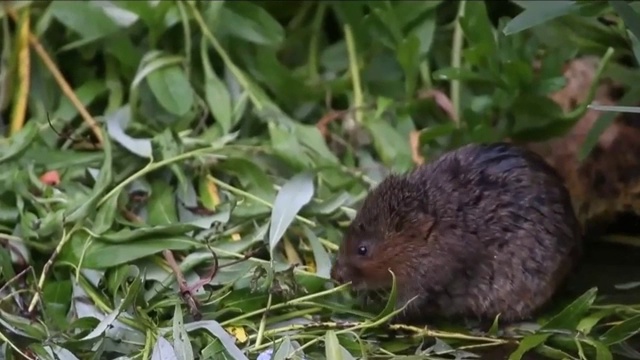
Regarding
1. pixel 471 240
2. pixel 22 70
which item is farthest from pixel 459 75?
pixel 22 70

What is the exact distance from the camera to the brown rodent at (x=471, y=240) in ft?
6.96

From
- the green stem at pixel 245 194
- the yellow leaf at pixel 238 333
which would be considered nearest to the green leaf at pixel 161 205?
the green stem at pixel 245 194

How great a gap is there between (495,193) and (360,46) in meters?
0.80

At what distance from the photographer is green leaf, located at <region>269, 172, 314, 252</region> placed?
2.14 metres

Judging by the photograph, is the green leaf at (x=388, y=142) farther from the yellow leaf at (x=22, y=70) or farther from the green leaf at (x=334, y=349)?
the yellow leaf at (x=22, y=70)

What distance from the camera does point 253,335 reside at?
1.96 m

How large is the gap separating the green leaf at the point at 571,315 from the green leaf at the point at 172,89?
1.08 m

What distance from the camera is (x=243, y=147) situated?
2.41 metres

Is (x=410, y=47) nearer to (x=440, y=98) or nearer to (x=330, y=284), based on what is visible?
(x=440, y=98)

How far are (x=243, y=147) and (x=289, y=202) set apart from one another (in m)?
0.27

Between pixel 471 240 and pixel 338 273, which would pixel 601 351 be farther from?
pixel 338 273

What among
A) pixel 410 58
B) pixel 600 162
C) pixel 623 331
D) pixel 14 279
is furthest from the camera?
pixel 410 58

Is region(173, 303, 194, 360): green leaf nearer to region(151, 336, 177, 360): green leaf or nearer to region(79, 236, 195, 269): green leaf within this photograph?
region(151, 336, 177, 360): green leaf

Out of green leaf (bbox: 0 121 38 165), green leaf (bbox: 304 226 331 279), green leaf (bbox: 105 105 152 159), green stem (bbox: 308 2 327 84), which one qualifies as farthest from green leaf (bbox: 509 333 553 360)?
green leaf (bbox: 0 121 38 165)
